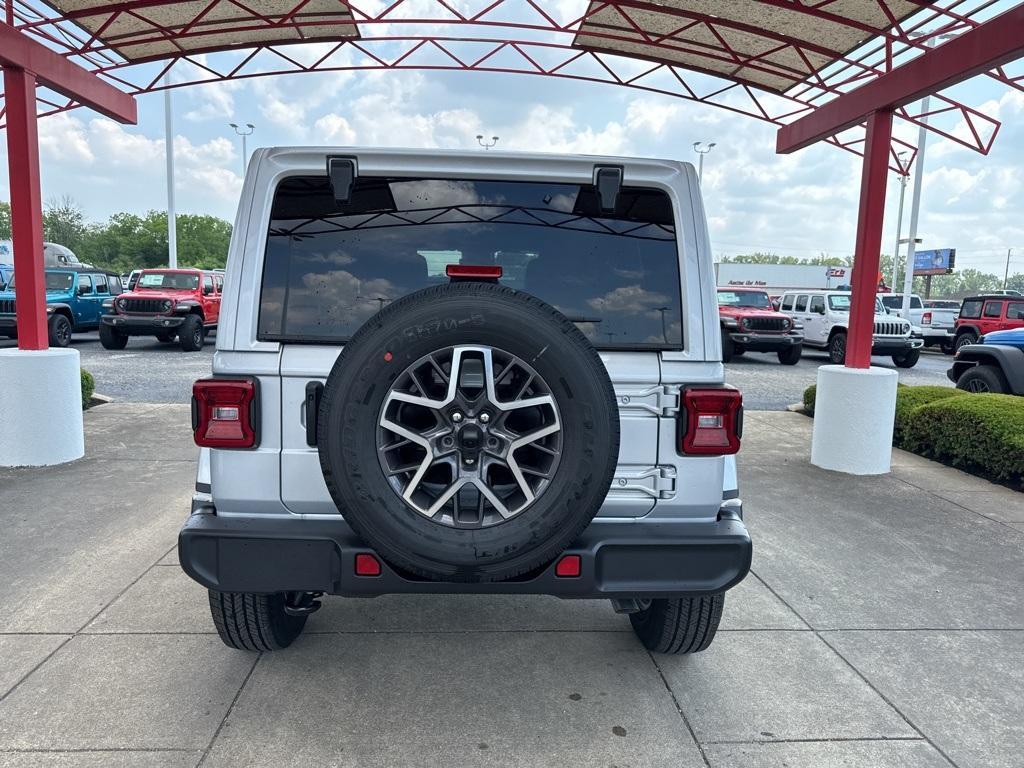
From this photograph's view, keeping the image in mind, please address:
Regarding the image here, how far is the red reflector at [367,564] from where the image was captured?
2.38 meters

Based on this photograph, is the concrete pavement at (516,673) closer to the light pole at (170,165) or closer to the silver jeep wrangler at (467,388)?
the silver jeep wrangler at (467,388)

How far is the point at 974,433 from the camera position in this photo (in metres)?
6.79

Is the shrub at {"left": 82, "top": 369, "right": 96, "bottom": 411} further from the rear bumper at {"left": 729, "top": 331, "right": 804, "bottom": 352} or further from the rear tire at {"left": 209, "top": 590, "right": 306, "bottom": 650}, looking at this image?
the rear bumper at {"left": 729, "top": 331, "right": 804, "bottom": 352}

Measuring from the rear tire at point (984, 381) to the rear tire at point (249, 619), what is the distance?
8804mm

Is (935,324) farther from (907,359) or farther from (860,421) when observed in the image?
(860,421)

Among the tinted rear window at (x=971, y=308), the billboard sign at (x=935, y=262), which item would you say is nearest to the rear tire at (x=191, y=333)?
the tinted rear window at (x=971, y=308)

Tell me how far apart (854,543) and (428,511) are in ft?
11.9

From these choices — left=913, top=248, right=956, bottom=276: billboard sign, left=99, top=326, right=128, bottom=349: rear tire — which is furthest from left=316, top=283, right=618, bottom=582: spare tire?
left=913, top=248, right=956, bottom=276: billboard sign

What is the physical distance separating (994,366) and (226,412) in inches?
Result: 372

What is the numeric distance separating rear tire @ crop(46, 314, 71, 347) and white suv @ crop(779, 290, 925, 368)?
17390 mm

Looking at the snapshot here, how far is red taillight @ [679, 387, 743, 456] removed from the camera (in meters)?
2.53

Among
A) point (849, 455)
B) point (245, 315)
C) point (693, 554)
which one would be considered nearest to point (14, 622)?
point (245, 315)

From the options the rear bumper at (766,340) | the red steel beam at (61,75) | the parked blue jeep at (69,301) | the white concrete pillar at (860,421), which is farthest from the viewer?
the rear bumper at (766,340)

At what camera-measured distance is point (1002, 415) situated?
663 cm
